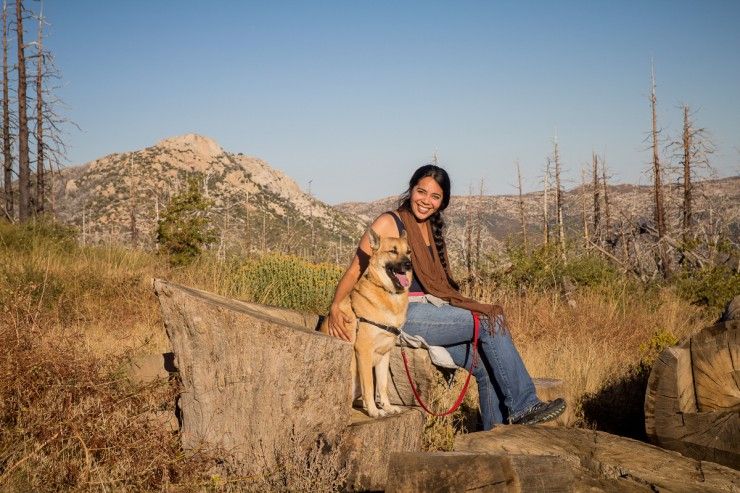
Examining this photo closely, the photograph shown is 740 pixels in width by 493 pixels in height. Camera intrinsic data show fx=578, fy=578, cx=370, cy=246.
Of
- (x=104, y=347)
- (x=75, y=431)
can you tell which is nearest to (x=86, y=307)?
(x=104, y=347)

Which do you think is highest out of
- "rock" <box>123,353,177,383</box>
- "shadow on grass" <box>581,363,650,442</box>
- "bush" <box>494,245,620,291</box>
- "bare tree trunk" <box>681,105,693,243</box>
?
"bare tree trunk" <box>681,105,693,243</box>

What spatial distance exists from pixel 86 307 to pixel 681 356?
24.4 ft

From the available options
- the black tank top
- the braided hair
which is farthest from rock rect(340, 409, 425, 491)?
the braided hair

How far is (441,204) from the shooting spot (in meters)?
5.19

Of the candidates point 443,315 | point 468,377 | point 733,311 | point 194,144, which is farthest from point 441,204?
point 194,144

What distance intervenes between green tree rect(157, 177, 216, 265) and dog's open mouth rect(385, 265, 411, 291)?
7.80 m

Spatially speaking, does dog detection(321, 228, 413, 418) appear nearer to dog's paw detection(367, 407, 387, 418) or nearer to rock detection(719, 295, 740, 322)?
dog's paw detection(367, 407, 387, 418)

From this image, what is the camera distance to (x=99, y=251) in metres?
11.7

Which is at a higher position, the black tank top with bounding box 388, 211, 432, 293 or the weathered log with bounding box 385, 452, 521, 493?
the black tank top with bounding box 388, 211, 432, 293

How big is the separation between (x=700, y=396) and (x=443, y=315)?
2141mm

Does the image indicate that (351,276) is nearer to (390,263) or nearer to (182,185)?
(390,263)

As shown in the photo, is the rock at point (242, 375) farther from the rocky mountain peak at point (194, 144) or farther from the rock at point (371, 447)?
the rocky mountain peak at point (194, 144)

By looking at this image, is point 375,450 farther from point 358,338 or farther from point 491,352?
point 491,352

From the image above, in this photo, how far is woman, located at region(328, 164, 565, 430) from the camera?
4578 mm
